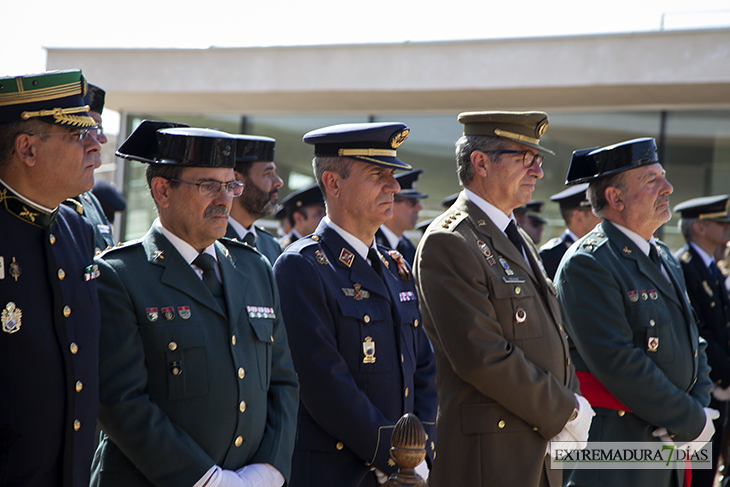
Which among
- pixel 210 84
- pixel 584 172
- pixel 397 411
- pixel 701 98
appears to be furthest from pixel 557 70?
pixel 397 411

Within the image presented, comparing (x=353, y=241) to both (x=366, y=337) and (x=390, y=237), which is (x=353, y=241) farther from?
(x=390, y=237)

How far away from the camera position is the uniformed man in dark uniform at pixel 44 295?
2.13 meters

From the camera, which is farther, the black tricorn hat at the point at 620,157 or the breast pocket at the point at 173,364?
the black tricorn hat at the point at 620,157

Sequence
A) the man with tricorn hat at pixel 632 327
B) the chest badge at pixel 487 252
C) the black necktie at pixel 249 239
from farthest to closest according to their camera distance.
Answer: the black necktie at pixel 249 239, the man with tricorn hat at pixel 632 327, the chest badge at pixel 487 252

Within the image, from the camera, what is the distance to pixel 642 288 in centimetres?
405

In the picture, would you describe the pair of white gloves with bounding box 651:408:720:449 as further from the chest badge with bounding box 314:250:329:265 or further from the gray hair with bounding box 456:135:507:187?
the chest badge with bounding box 314:250:329:265

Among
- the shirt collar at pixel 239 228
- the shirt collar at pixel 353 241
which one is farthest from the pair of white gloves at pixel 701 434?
the shirt collar at pixel 239 228

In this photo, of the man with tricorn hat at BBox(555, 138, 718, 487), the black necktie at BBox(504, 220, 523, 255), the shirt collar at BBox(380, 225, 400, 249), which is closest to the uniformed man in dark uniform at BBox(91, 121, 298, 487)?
the black necktie at BBox(504, 220, 523, 255)

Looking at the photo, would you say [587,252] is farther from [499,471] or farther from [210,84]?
[210,84]

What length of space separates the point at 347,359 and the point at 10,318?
4.43ft

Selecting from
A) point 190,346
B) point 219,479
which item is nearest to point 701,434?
point 219,479

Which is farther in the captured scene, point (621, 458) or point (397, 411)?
point (621, 458)

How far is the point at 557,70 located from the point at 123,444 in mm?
8821

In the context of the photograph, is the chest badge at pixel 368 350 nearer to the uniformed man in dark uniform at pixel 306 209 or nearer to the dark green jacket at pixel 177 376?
the dark green jacket at pixel 177 376
